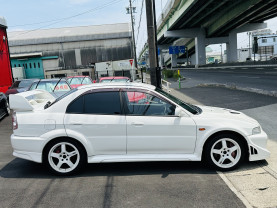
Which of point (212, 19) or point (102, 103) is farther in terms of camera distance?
point (212, 19)

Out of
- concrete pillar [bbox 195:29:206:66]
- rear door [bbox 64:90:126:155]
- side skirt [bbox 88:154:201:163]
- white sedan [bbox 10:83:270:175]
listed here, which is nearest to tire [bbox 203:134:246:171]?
white sedan [bbox 10:83:270:175]

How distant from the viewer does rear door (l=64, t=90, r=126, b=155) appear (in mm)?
4699

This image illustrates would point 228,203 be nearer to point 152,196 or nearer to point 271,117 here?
point 152,196

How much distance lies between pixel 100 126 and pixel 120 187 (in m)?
1.04

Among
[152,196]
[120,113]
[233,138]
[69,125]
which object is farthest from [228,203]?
[69,125]

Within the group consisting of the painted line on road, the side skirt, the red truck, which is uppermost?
the red truck

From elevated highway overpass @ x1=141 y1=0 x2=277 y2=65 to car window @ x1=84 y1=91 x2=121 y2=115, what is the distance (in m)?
34.1

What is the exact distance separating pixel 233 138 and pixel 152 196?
1.76 m

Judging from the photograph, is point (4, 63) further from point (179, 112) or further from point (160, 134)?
point (179, 112)

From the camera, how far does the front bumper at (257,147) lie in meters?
4.75

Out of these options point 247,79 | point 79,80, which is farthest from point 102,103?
point 247,79

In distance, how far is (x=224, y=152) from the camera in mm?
4777

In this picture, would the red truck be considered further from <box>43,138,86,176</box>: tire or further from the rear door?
the rear door

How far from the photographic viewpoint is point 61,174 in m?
4.77
